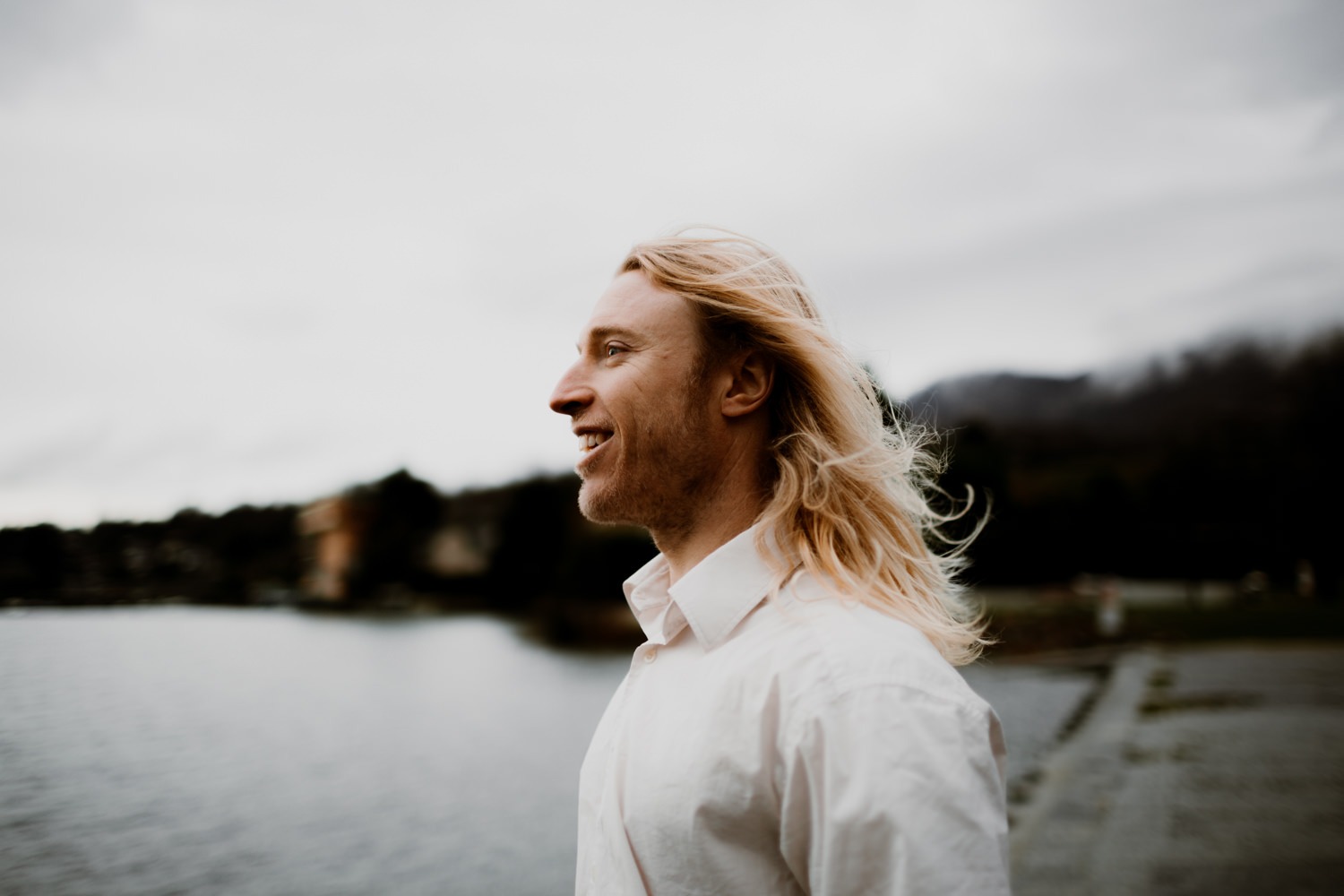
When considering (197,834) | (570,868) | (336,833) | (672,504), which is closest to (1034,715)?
(570,868)

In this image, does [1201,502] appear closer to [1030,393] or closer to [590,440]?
[590,440]

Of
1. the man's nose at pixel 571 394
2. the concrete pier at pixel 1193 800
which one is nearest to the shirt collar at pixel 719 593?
the man's nose at pixel 571 394

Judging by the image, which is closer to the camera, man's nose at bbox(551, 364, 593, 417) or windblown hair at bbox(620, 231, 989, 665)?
windblown hair at bbox(620, 231, 989, 665)

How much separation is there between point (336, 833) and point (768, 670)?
1274 cm

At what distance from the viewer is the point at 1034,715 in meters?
14.7

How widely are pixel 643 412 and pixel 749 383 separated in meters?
0.26

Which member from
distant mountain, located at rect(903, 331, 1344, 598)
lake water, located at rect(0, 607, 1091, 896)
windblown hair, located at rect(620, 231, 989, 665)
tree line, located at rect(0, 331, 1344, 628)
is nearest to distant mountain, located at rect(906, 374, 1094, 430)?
Answer: tree line, located at rect(0, 331, 1344, 628)

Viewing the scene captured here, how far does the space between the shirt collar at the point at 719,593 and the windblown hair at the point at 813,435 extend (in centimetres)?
4

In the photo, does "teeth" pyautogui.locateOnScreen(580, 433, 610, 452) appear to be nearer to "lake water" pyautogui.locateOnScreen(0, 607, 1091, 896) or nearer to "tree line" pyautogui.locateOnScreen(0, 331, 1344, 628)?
"tree line" pyautogui.locateOnScreen(0, 331, 1344, 628)

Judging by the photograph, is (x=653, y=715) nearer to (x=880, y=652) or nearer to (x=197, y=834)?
(x=880, y=652)

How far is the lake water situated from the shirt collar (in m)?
5.92

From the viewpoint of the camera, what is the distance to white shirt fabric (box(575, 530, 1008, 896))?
1.12 meters

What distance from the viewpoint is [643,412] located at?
1.77 meters

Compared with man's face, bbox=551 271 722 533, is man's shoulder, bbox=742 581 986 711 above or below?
below
